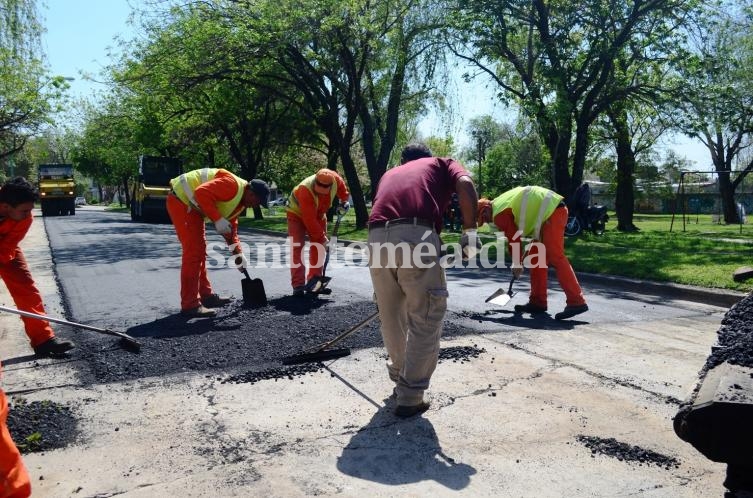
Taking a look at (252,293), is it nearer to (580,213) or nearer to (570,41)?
(570,41)

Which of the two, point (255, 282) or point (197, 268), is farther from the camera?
point (255, 282)

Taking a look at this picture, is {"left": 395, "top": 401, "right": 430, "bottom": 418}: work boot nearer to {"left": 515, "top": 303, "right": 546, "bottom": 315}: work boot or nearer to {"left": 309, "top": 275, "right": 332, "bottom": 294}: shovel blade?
{"left": 515, "top": 303, "right": 546, "bottom": 315}: work boot

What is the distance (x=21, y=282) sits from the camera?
5168 mm

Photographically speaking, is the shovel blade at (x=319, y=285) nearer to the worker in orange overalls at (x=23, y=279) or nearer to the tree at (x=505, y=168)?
the worker in orange overalls at (x=23, y=279)

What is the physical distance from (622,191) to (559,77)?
10.1m

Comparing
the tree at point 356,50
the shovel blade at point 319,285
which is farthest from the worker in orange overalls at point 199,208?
the tree at point 356,50

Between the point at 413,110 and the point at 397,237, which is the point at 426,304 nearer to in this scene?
the point at 397,237

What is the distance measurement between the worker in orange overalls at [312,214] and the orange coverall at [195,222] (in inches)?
43.0

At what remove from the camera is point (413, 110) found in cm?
2292

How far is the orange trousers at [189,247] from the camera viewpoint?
22.1 ft

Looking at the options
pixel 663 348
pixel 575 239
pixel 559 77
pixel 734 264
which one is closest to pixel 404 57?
pixel 559 77

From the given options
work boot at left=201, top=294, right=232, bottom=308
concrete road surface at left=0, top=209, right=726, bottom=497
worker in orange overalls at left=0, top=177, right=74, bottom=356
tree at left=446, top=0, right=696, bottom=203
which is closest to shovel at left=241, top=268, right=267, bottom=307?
work boot at left=201, top=294, right=232, bottom=308

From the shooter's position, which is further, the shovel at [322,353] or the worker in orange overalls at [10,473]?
the shovel at [322,353]

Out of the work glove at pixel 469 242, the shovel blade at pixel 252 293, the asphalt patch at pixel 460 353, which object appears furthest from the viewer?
the shovel blade at pixel 252 293
